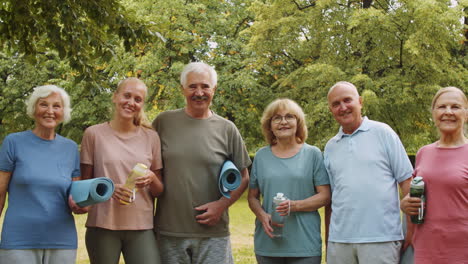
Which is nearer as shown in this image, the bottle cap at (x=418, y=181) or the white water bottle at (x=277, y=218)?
the bottle cap at (x=418, y=181)

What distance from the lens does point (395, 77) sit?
14.5 metres

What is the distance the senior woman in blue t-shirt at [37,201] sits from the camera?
3.56 meters

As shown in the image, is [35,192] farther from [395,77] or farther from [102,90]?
[395,77]

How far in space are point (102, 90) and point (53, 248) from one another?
299 centimetres

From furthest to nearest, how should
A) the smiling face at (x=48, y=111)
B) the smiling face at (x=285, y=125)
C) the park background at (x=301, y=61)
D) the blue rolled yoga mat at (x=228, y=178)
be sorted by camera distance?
1. the park background at (x=301, y=61)
2. the smiling face at (x=285, y=125)
3. the blue rolled yoga mat at (x=228, y=178)
4. the smiling face at (x=48, y=111)

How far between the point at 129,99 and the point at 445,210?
7.62 ft

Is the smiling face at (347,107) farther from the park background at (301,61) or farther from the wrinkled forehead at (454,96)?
the park background at (301,61)

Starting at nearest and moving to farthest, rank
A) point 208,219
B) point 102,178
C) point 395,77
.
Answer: point 102,178
point 208,219
point 395,77

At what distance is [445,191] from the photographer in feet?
11.2

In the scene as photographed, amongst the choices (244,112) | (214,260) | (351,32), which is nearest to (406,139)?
(351,32)

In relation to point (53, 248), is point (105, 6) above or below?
above

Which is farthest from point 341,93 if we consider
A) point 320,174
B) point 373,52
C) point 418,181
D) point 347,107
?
point 373,52

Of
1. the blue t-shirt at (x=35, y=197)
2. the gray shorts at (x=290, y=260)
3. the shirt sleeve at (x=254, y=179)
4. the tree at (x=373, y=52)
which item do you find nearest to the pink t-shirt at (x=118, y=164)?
the blue t-shirt at (x=35, y=197)

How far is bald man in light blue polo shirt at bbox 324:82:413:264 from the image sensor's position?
3.70 m
